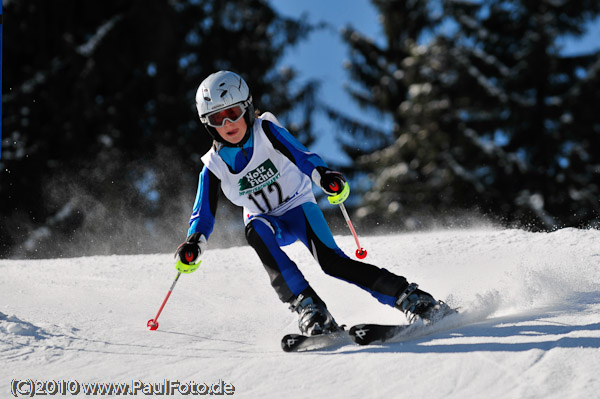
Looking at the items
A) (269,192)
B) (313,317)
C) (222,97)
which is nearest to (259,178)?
(269,192)

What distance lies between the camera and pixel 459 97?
64.3 ft

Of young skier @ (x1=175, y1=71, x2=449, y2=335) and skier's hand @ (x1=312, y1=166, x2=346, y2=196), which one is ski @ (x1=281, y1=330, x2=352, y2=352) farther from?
→ skier's hand @ (x1=312, y1=166, x2=346, y2=196)

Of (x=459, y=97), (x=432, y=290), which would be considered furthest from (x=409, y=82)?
(x=432, y=290)

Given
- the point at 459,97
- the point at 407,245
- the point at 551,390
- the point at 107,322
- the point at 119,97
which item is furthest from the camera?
the point at 459,97

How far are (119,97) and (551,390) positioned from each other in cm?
1726

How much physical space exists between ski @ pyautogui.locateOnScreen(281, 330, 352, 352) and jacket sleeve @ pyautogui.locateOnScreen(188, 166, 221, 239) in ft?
2.62

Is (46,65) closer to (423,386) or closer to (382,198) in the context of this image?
(382,198)

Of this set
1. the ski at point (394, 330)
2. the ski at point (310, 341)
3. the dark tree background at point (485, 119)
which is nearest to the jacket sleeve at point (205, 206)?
the ski at point (310, 341)

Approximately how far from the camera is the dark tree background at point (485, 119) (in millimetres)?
18172

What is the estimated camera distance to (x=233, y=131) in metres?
3.74

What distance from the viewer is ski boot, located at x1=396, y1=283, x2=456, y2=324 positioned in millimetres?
3406

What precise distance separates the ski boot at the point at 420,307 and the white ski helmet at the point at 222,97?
1.26 m

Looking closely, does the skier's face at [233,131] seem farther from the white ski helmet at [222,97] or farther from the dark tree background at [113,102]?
the dark tree background at [113,102]

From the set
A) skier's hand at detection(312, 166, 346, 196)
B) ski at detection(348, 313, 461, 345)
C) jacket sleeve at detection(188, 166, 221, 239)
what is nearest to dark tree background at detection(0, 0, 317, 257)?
jacket sleeve at detection(188, 166, 221, 239)
